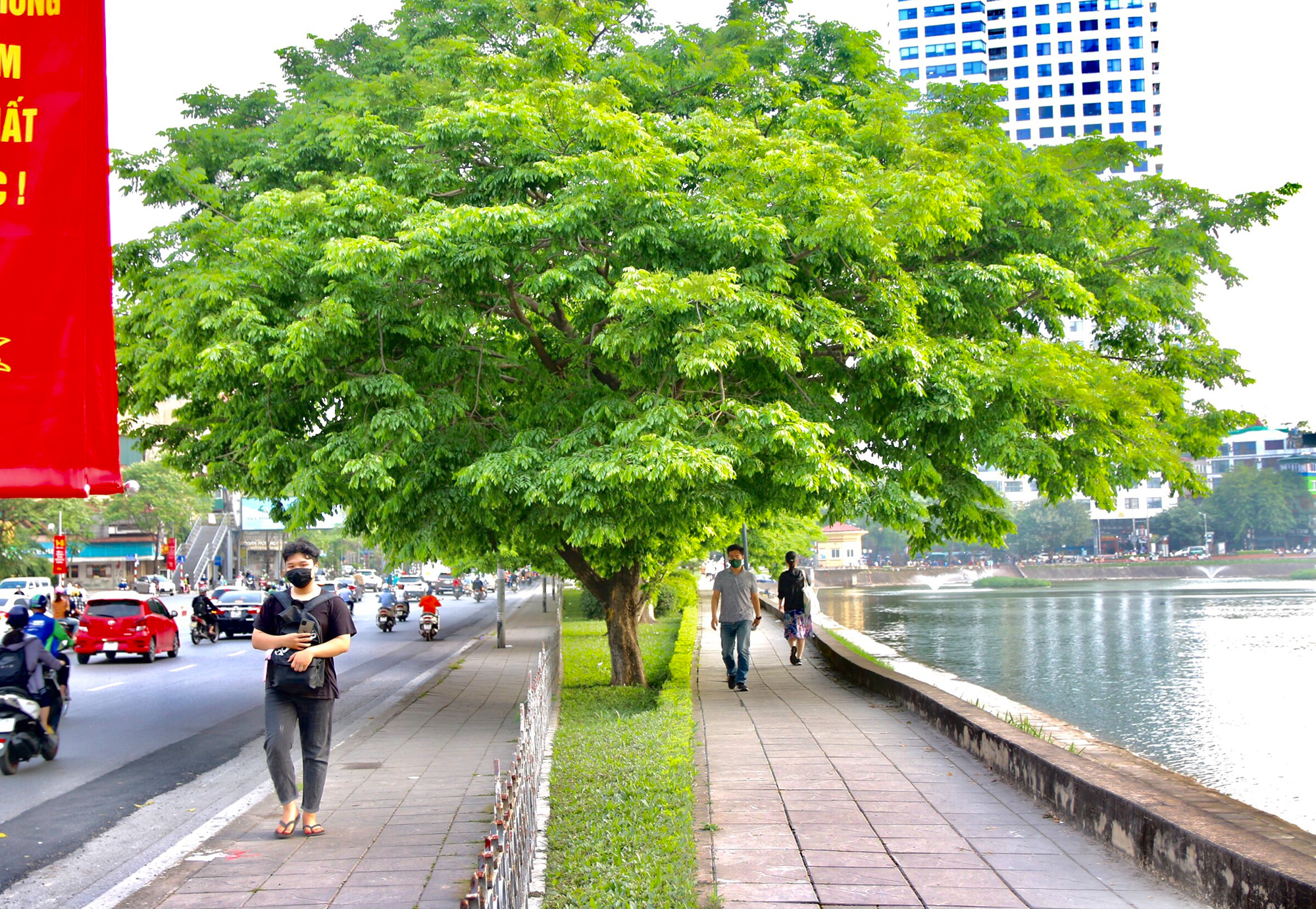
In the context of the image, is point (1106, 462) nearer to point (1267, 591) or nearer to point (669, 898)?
point (669, 898)

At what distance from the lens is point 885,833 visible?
20.3 feet

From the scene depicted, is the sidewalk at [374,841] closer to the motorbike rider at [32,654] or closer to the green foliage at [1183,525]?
the motorbike rider at [32,654]

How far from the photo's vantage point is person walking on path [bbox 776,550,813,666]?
15180mm

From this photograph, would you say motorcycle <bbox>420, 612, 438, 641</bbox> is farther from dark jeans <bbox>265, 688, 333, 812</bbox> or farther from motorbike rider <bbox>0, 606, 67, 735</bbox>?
dark jeans <bbox>265, 688, 333, 812</bbox>

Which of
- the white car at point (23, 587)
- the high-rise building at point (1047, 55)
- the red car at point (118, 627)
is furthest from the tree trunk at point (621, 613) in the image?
the high-rise building at point (1047, 55)

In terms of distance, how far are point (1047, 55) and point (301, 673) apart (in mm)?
117545

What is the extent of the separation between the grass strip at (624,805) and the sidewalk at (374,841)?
0.56m

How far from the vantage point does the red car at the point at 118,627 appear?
2166cm

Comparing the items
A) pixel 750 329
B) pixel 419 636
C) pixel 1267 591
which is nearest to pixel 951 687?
pixel 750 329

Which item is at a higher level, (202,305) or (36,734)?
(202,305)

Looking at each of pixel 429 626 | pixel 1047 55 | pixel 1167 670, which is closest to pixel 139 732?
pixel 429 626

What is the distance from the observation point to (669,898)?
4777 mm

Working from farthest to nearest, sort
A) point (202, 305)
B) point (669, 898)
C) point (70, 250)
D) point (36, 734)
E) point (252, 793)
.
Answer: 1. point (202, 305)
2. point (36, 734)
3. point (252, 793)
4. point (669, 898)
5. point (70, 250)

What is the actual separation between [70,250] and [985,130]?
41.1 feet
